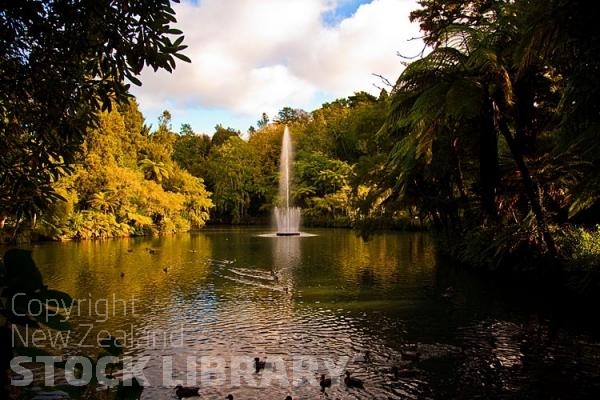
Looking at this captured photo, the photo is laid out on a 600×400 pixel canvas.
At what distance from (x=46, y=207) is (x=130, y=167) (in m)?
32.3

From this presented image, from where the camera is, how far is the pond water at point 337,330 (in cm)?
603

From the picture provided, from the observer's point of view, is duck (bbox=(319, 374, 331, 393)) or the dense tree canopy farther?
duck (bbox=(319, 374, 331, 393))

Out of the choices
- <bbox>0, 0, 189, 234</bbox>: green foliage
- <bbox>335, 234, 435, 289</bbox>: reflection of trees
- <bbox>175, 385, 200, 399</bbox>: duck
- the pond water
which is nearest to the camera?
<bbox>0, 0, 189, 234</bbox>: green foliage

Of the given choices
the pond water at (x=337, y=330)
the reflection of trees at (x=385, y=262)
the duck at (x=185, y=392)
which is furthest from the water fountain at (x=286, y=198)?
the duck at (x=185, y=392)

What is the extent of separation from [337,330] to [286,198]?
39.1 m

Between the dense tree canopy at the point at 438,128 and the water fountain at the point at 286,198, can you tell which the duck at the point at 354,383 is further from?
the water fountain at the point at 286,198

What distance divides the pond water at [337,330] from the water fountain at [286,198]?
79.5 ft

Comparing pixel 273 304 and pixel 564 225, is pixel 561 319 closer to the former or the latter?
pixel 564 225

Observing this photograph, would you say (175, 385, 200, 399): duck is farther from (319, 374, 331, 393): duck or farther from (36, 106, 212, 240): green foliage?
(36, 106, 212, 240): green foliage

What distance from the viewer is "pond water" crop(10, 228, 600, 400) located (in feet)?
19.8

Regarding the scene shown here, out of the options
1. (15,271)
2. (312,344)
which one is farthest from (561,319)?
(15,271)

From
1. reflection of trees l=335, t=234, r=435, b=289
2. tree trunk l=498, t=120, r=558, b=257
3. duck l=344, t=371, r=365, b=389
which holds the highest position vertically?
tree trunk l=498, t=120, r=558, b=257

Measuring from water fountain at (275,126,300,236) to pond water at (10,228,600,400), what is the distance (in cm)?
2424

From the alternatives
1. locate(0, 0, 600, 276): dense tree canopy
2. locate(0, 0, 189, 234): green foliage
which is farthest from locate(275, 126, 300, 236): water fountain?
locate(0, 0, 189, 234): green foliage
